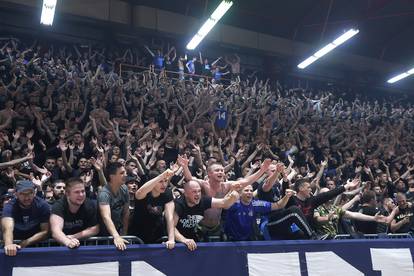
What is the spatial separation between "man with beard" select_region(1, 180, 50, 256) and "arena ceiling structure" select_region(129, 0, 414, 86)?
1175 cm

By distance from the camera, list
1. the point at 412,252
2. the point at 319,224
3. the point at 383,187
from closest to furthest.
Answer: the point at 412,252, the point at 319,224, the point at 383,187

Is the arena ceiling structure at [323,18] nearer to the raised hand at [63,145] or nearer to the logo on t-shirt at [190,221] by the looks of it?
the raised hand at [63,145]

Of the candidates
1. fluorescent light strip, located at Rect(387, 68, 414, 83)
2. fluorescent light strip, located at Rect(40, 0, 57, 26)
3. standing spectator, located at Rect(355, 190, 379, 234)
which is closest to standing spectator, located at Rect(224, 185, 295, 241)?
standing spectator, located at Rect(355, 190, 379, 234)

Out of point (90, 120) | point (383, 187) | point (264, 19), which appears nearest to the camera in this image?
point (90, 120)

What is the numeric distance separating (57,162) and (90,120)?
190cm

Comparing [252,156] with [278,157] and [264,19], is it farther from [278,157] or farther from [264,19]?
[264,19]

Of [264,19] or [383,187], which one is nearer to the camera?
[383,187]

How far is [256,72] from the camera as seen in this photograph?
688 inches

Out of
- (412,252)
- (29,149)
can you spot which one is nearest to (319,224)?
(412,252)

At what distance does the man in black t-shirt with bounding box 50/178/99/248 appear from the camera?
3.79 meters

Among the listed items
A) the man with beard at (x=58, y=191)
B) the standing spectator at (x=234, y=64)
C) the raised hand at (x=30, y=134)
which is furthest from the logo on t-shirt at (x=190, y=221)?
the standing spectator at (x=234, y=64)

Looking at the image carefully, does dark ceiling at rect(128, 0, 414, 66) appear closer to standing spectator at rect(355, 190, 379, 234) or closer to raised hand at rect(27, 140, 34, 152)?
raised hand at rect(27, 140, 34, 152)

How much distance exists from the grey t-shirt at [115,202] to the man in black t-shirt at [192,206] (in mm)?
538

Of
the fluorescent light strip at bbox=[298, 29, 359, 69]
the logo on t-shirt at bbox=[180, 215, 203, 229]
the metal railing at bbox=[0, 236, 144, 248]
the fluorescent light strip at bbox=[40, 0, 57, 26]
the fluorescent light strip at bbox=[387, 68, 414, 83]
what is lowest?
the metal railing at bbox=[0, 236, 144, 248]
